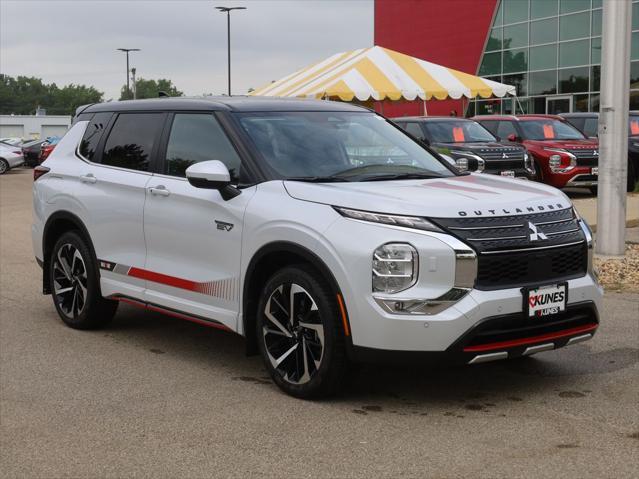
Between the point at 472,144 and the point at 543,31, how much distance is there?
73.8 feet

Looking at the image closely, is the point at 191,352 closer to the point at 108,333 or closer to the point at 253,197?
the point at 108,333

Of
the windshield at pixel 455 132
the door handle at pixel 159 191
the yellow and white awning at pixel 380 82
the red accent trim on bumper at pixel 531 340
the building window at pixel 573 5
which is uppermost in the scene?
the building window at pixel 573 5

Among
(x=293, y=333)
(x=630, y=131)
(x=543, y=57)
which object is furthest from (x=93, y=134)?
(x=543, y=57)

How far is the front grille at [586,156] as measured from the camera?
18969mm

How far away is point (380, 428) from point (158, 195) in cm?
238

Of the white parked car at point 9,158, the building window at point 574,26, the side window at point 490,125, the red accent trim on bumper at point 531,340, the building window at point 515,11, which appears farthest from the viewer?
the building window at point 515,11

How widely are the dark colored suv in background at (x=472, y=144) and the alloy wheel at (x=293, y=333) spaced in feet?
39.6

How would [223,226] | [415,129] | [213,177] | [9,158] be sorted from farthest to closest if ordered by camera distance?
1. [9,158]
2. [415,129]
3. [223,226]
4. [213,177]

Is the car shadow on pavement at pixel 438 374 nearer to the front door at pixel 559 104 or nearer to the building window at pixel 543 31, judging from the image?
the front door at pixel 559 104

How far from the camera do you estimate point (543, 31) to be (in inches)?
1548

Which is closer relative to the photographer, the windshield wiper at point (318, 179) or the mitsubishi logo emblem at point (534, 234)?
the mitsubishi logo emblem at point (534, 234)

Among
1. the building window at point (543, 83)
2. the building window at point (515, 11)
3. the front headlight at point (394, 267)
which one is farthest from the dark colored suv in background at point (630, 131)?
the building window at point (515, 11)

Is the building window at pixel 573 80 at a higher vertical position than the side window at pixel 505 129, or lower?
higher

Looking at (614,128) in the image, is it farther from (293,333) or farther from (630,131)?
(630,131)
